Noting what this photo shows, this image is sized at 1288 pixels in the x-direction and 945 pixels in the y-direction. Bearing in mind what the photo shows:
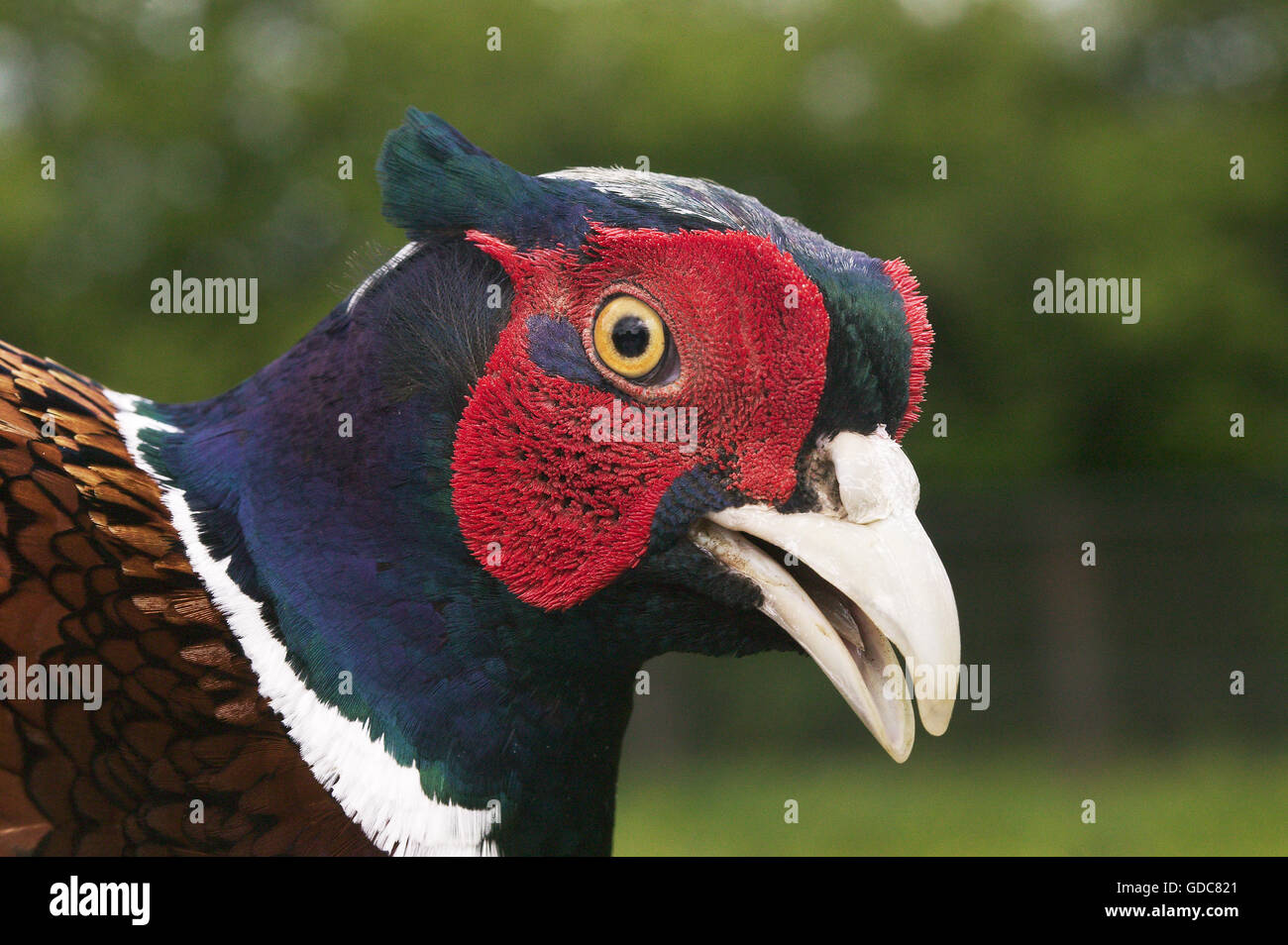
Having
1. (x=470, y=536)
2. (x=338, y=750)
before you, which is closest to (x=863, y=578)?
(x=470, y=536)

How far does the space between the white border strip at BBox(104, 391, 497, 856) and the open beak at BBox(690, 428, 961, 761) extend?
72 cm

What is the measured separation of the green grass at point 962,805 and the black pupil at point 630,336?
686 cm

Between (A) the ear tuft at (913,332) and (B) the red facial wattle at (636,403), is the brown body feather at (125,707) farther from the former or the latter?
(A) the ear tuft at (913,332)

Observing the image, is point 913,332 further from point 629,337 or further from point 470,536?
point 470,536

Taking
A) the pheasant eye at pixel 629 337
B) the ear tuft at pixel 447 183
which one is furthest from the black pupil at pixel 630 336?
the ear tuft at pixel 447 183

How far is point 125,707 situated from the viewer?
2.34m

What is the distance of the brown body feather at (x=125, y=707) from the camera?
2.32m

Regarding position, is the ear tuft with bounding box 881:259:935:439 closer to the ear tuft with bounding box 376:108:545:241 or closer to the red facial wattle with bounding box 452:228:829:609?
the red facial wattle with bounding box 452:228:829:609

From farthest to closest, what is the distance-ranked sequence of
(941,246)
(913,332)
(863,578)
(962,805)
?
(941,246)
(962,805)
(913,332)
(863,578)

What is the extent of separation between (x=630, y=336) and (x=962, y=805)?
8578mm

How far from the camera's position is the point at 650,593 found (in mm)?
2461

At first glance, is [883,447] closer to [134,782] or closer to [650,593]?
[650,593]

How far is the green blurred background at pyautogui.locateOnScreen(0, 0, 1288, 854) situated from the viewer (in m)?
10.4

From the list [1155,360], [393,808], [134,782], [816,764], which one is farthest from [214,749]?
[1155,360]
